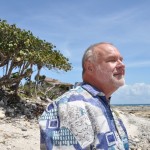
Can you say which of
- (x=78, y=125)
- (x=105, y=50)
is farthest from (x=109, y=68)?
(x=78, y=125)

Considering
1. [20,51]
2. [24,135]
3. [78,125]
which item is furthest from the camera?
[20,51]

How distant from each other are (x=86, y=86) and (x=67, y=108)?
0.37 metres

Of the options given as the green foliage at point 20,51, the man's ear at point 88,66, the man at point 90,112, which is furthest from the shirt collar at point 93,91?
the green foliage at point 20,51

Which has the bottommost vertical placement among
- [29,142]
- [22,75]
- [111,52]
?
[29,142]

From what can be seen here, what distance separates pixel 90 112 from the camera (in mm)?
3246

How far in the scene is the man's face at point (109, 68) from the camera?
348 centimetres

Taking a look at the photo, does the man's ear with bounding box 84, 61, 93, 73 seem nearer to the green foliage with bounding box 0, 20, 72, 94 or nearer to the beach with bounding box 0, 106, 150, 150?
the beach with bounding box 0, 106, 150, 150

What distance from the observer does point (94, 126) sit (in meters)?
3.23

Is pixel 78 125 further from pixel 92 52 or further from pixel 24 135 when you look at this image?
pixel 24 135

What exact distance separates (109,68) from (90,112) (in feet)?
1.67

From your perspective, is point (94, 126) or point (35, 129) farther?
point (35, 129)

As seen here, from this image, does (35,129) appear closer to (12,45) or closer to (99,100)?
(12,45)

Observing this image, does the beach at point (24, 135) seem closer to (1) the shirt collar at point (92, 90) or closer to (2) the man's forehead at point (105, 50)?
(2) the man's forehead at point (105, 50)

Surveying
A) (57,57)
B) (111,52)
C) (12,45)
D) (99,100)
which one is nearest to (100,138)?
(99,100)
